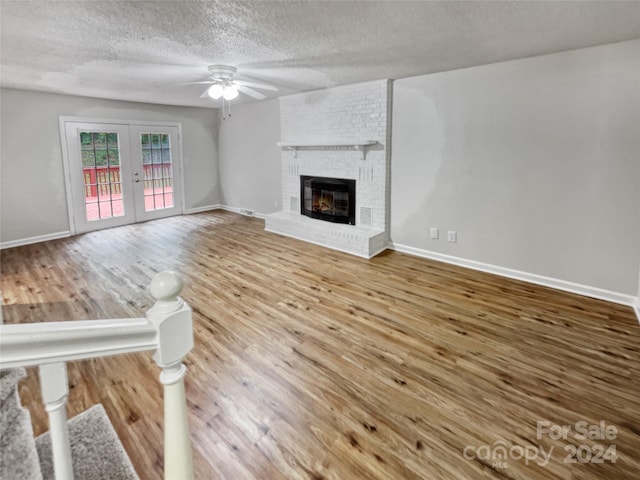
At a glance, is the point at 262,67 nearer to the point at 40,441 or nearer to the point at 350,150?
the point at 350,150

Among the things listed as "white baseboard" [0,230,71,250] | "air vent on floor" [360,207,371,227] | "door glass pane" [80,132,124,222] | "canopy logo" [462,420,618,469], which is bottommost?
"canopy logo" [462,420,618,469]

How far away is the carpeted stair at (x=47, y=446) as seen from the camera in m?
1.08

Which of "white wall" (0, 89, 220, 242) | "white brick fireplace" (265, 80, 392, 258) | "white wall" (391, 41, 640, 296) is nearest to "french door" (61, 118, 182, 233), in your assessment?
"white wall" (0, 89, 220, 242)

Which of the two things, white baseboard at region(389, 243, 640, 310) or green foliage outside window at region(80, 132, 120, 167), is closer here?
white baseboard at region(389, 243, 640, 310)

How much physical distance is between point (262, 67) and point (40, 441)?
379 centimetres

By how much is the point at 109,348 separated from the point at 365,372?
2.00 metres

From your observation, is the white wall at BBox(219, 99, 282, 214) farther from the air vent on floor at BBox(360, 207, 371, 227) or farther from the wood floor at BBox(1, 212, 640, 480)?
the wood floor at BBox(1, 212, 640, 480)

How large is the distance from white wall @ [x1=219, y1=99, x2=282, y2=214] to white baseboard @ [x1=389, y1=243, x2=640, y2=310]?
3.24m

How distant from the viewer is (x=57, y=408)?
78cm

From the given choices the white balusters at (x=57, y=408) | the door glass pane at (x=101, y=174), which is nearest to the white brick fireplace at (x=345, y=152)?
the door glass pane at (x=101, y=174)

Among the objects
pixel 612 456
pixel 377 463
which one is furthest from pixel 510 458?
pixel 377 463

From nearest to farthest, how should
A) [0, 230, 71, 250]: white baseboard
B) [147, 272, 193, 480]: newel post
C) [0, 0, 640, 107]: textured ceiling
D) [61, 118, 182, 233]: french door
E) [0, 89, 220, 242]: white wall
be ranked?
1. [147, 272, 193, 480]: newel post
2. [0, 0, 640, 107]: textured ceiling
3. [0, 89, 220, 242]: white wall
4. [0, 230, 71, 250]: white baseboard
5. [61, 118, 182, 233]: french door

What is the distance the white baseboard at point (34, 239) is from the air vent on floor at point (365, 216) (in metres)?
5.08

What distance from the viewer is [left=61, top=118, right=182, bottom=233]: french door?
6164mm
